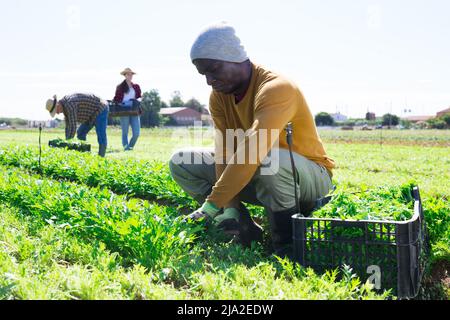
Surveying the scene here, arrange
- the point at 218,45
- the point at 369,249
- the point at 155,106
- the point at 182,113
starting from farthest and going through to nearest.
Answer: the point at 182,113 < the point at 155,106 < the point at 218,45 < the point at 369,249

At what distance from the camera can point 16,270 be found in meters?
2.22

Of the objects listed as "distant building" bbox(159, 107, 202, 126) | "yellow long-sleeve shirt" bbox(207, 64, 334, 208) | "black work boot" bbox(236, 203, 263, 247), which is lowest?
"black work boot" bbox(236, 203, 263, 247)

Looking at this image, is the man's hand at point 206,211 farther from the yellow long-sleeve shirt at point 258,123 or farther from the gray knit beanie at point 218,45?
the gray knit beanie at point 218,45

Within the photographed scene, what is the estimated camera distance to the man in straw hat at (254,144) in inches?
105

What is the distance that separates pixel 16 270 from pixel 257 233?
1584 mm

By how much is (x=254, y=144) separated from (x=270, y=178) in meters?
0.31

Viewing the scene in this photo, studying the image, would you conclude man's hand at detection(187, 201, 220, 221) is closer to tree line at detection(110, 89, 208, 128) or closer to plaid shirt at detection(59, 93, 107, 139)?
plaid shirt at detection(59, 93, 107, 139)

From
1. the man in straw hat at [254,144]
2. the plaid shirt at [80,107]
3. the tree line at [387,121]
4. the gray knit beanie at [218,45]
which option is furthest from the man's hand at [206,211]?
the tree line at [387,121]

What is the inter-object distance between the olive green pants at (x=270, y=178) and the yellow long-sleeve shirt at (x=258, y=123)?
0.11 metres

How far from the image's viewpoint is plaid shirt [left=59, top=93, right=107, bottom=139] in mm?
8508

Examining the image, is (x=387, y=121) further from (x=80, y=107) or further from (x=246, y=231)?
(x=246, y=231)

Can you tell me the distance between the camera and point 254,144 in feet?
8.63

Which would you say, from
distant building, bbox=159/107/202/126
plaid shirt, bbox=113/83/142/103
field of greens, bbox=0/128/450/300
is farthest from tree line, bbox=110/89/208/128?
field of greens, bbox=0/128/450/300

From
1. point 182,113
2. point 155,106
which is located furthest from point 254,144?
point 182,113
